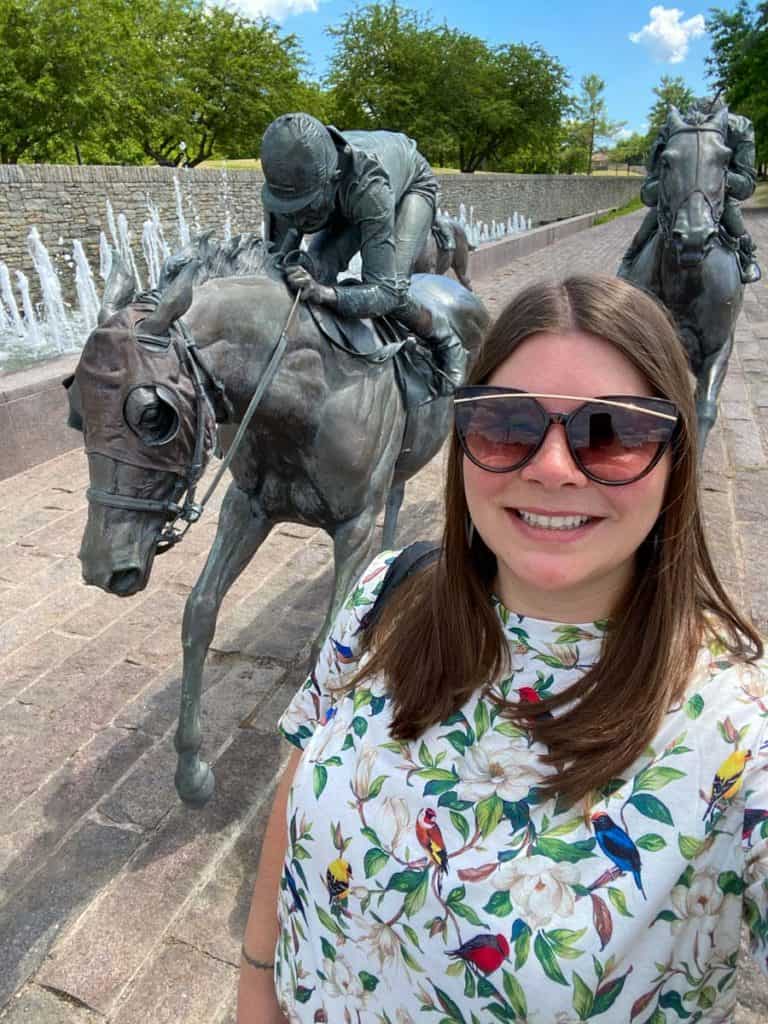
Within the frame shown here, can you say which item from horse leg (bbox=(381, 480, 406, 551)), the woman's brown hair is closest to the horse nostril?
the woman's brown hair

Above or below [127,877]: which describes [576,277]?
above

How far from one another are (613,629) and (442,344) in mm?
2335

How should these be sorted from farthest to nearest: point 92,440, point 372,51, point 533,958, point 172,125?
point 372,51
point 172,125
point 92,440
point 533,958

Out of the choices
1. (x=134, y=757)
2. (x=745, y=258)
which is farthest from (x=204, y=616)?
(x=745, y=258)

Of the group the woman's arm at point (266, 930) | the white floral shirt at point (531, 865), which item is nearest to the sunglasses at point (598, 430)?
the white floral shirt at point (531, 865)

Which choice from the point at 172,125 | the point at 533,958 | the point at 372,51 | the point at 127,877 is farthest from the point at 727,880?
the point at 372,51

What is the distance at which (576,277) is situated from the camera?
3.84 feet

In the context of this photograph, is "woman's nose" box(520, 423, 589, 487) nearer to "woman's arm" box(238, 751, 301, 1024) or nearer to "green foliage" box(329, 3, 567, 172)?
"woman's arm" box(238, 751, 301, 1024)

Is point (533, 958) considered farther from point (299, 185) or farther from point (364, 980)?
point (299, 185)

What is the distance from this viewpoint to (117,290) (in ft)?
6.91

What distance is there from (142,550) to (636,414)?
1.44 metres

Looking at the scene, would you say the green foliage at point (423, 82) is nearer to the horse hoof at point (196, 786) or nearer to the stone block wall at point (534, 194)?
the stone block wall at point (534, 194)

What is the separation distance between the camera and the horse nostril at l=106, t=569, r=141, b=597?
2.10 meters

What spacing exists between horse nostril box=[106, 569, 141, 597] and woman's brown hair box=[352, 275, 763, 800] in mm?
1083
